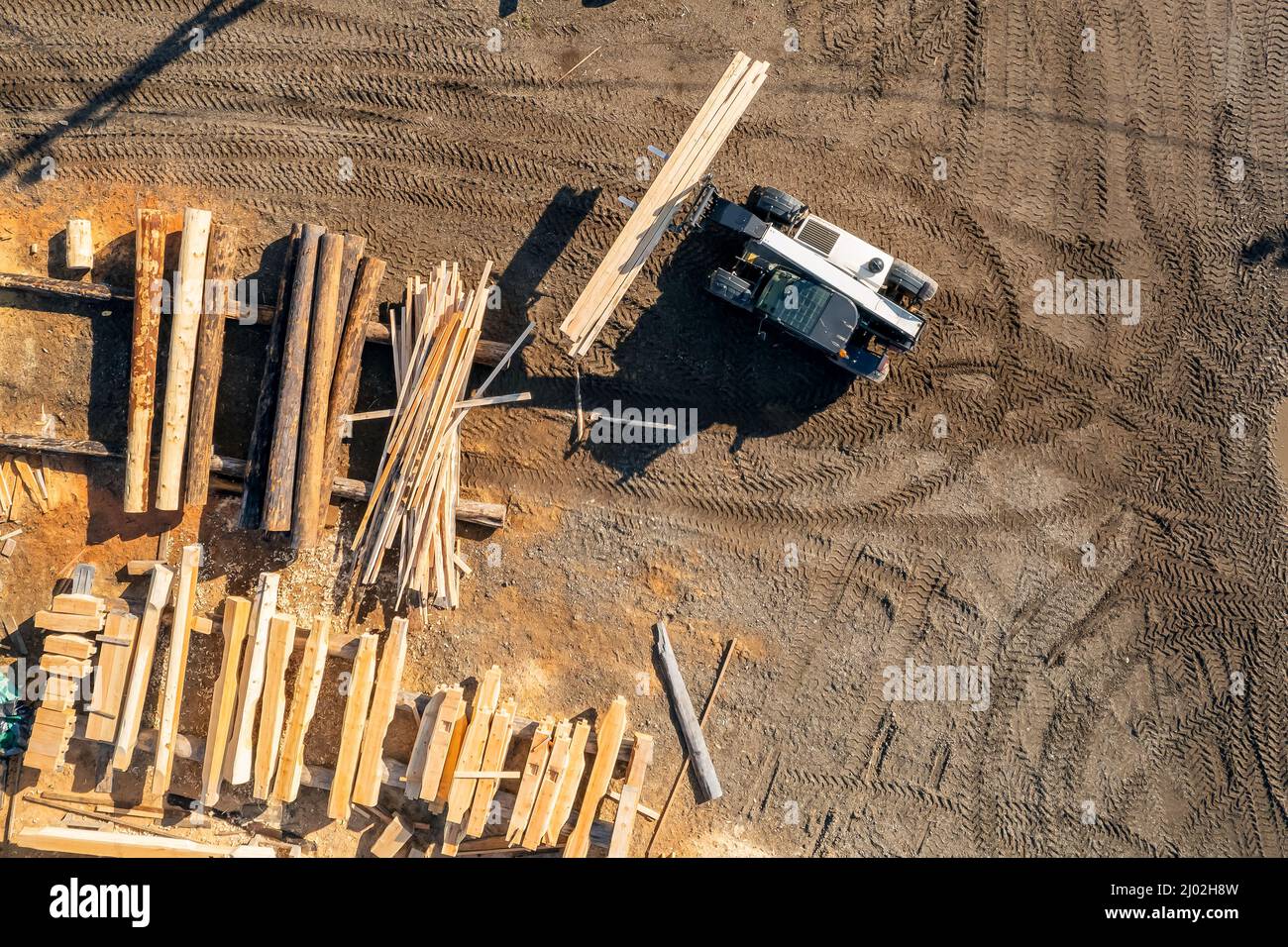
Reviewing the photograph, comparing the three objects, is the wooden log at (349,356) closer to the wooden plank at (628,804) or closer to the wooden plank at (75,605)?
the wooden plank at (75,605)

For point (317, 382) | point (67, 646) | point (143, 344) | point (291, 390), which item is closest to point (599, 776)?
point (317, 382)

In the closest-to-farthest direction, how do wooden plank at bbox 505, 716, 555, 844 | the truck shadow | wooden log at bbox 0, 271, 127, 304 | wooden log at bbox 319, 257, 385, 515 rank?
wooden plank at bbox 505, 716, 555, 844, wooden log at bbox 319, 257, 385, 515, wooden log at bbox 0, 271, 127, 304, the truck shadow

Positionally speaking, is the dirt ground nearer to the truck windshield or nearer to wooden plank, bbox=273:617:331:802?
wooden plank, bbox=273:617:331:802

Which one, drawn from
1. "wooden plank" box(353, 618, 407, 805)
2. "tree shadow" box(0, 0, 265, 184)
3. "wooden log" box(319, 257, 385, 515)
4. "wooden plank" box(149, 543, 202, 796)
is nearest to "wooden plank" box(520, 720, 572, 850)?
"wooden plank" box(353, 618, 407, 805)

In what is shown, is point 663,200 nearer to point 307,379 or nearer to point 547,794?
point 307,379

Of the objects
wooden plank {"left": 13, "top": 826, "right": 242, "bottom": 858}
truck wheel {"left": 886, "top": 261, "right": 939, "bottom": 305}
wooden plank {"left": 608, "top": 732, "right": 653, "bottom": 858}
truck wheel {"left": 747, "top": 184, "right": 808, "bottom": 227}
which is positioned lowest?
wooden plank {"left": 13, "top": 826, "right": 242, "bottom": 858}
